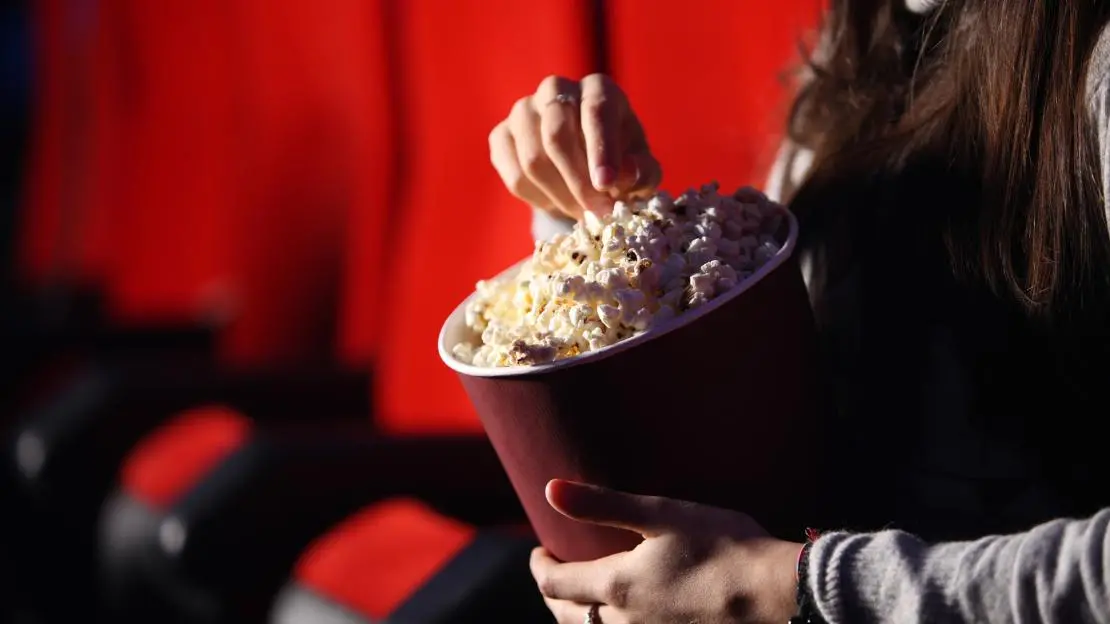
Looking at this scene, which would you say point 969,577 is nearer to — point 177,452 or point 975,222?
point 975,222

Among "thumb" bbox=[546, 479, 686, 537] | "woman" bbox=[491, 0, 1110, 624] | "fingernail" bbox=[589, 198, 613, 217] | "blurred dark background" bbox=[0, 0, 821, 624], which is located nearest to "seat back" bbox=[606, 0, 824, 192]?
"blurred dark background" bbox=[0, 0, 821, 624]

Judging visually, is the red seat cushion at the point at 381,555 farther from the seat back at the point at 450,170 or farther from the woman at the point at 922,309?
the woman at the point at 922,309

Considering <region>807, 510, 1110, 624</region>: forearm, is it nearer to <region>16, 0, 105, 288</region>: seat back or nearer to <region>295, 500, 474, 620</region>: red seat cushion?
<region>295, 500, 474, 620</region>: red seat cushion

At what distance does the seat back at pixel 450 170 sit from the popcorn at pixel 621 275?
494 mm

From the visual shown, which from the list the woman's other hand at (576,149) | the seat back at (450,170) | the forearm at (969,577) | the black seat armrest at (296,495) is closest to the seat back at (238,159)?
the seat back at (450,170)

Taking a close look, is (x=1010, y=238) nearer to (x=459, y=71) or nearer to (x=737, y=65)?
(x=737, y=65)

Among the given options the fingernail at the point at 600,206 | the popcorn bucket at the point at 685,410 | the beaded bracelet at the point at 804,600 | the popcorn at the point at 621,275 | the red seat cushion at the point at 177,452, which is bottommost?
the red seat cushion at the point at 177,452

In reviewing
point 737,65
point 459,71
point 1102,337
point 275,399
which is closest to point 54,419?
point 275,399

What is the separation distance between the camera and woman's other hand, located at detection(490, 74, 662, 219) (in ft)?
1.99

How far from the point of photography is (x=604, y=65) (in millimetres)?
1094

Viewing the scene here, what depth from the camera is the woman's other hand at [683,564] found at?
19.4 inches

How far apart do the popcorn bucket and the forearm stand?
0.06 m

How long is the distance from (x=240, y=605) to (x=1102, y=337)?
821 millimetres

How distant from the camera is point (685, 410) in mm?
510
